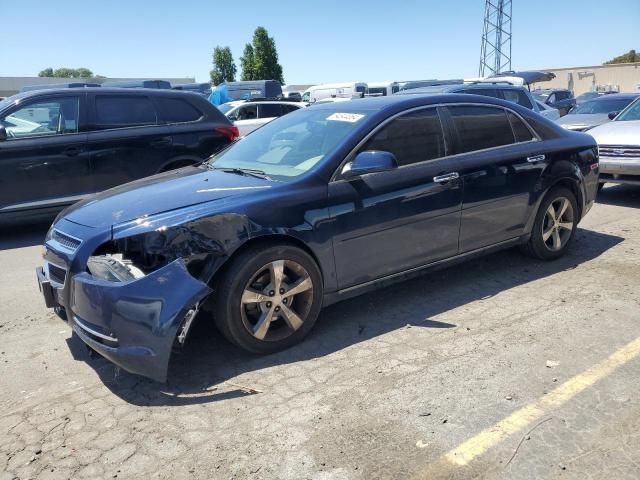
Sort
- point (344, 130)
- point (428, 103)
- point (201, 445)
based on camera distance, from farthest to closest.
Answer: point (428, 103), point (344, 130), point (201, 445)

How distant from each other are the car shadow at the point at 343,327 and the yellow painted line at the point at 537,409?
1.04 m

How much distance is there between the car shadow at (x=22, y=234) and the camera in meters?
7.04

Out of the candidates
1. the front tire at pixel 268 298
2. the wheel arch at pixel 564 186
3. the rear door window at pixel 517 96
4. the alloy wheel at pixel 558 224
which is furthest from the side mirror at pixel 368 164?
the rear door window at pixel 517 96

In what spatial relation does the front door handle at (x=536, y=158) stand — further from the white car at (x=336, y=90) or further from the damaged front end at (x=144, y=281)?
the white car at (x=336, y=90)

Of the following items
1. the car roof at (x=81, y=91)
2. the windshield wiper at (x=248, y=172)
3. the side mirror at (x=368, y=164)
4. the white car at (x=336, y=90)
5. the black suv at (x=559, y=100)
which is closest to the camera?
the side mirror at (x=368, y=164)

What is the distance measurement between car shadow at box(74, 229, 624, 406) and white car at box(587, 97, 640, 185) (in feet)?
8.62

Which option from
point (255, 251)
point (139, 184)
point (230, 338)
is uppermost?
point (139, 184)

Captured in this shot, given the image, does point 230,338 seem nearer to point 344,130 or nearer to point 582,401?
point 344,130

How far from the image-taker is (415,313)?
14.3ft

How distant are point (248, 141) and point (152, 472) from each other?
3.08 m

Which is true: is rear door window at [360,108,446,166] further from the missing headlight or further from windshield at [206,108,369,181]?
the missing headlight

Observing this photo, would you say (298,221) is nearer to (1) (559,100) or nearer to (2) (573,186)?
(2) (573,186)

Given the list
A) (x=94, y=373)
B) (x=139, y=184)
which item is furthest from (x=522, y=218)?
(x=94, y=373)

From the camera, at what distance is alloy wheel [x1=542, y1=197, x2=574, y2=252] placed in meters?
5.44
